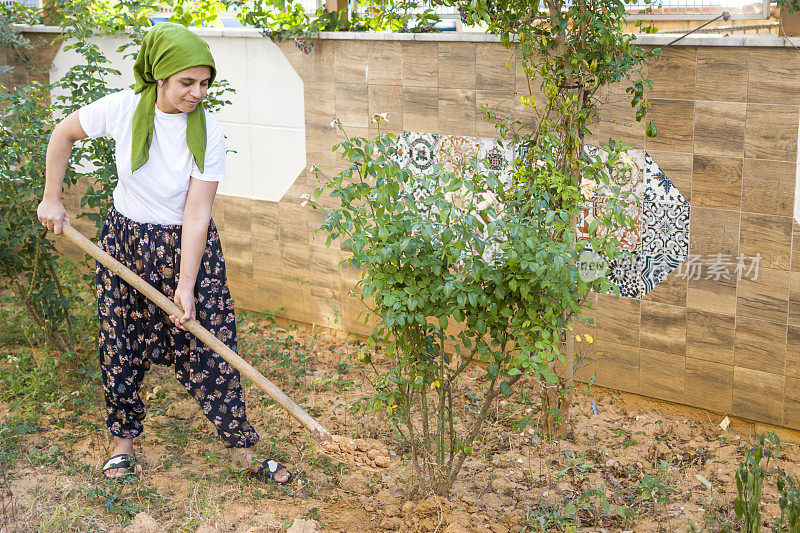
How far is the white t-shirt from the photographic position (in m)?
2.92

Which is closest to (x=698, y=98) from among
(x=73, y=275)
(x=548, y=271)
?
(x=548, y=271)

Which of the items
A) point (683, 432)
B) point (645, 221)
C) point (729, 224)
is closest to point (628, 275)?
point (645, 221)

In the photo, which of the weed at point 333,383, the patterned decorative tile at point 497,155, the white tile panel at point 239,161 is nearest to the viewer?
the patterned decorative tile at point 497,155

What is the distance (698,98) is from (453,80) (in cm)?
121

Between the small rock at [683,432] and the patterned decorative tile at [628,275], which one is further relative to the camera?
the patterned decorative tile at [628,275]

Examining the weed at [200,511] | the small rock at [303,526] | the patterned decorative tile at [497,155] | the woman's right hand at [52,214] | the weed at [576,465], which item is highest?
the patterned decorative tile at [497,155]

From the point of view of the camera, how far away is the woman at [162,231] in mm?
2869

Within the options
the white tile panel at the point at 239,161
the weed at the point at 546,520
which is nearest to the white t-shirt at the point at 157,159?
the weed at the point at 546,520

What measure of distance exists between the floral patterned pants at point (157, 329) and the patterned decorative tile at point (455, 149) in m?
1.52

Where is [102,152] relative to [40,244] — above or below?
above

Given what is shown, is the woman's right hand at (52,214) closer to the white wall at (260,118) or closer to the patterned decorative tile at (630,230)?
the white wall at (260,118)

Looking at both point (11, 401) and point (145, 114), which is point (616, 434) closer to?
point (145, 114)

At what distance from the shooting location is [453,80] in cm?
419

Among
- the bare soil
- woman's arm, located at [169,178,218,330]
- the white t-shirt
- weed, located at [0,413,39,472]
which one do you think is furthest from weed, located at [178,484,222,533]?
the white t-shirt
